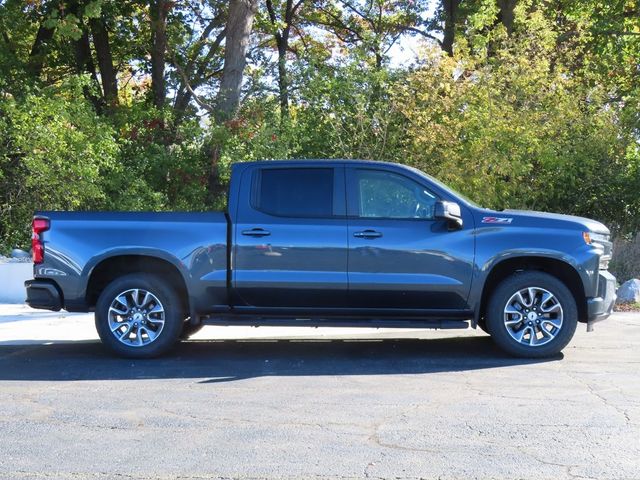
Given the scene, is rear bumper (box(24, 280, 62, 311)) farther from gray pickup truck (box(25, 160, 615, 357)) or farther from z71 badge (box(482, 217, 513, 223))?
z71 badge (box(482, 217, 513, 223))

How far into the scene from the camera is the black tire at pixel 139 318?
7.86 metres

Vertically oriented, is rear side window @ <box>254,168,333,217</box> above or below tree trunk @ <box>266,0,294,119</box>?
below

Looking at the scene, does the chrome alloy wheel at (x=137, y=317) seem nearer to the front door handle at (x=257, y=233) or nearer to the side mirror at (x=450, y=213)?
the front door handle at (x=257, y=233)

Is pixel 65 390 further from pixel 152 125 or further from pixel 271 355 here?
pixel 152 125

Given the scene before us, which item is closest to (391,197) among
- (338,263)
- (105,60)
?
(338,263)

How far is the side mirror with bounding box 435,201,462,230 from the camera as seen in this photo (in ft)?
24.6

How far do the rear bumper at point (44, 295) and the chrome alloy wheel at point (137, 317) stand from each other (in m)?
0.59

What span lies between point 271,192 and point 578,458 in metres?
4.28

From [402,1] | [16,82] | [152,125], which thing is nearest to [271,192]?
[152,125]

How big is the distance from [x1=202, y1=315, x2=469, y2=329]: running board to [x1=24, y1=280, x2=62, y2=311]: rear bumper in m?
1.57

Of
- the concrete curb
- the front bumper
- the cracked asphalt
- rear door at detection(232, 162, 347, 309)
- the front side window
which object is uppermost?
the front side window

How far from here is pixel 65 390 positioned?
667cm

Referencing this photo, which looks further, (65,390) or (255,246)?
(255,246)

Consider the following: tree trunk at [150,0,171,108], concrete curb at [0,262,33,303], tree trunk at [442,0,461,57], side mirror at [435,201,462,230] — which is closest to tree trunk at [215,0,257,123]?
tree trunk at [150,0,171,108]
